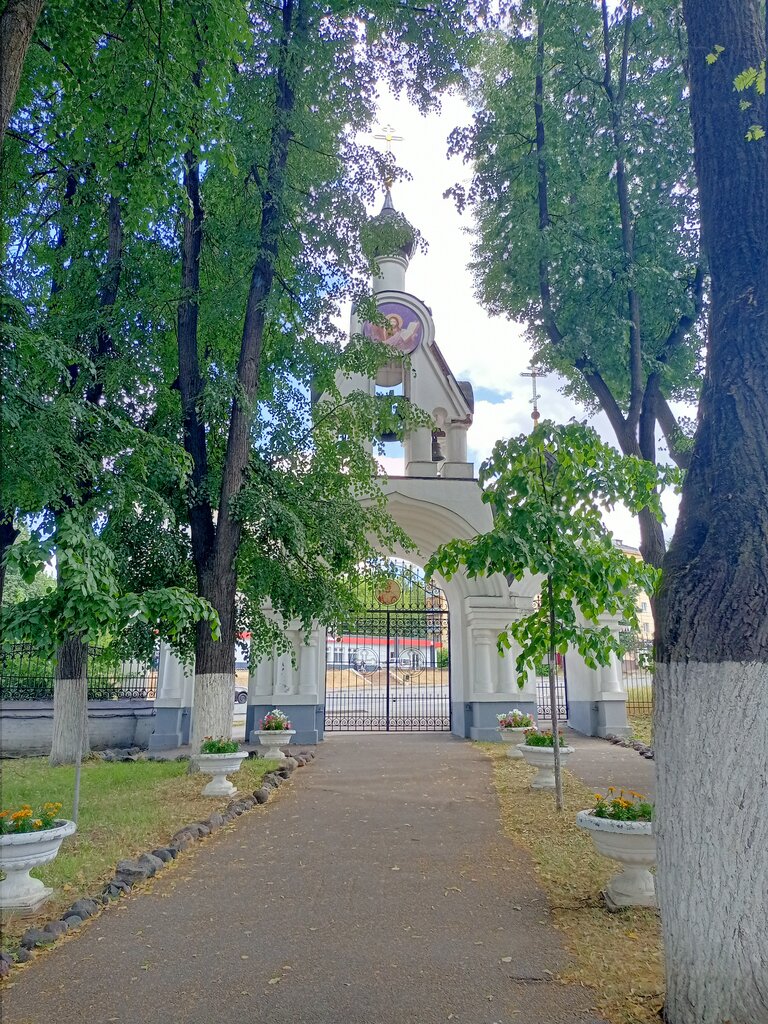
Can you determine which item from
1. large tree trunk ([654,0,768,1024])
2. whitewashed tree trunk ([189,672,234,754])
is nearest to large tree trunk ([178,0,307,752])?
whitewashed tree trunk ([189,672,234,754])

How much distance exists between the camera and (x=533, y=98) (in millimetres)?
10547

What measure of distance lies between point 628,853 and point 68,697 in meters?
9.15

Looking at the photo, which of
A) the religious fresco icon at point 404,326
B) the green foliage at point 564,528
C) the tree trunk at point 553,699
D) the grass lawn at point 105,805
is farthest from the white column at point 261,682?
the green foliage at point 564,528

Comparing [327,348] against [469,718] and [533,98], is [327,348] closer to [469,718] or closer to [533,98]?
[533,98]

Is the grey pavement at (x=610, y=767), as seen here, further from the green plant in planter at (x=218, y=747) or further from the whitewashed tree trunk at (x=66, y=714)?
the whitewashed tree trunk at (x=66, y=714)

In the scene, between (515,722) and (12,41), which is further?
(515,722)

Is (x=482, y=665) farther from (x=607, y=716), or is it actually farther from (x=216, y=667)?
(x=216, y=667)

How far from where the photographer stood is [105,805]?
298 inches

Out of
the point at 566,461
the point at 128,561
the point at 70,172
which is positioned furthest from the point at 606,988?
the point at 70,172

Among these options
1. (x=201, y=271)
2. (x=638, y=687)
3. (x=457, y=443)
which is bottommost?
(x=638, y=687)

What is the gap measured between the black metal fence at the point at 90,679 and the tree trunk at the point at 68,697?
2649 millimetres

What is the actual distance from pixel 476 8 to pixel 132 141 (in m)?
6.60

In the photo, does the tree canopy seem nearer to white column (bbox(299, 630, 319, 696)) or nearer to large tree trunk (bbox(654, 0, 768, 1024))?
large tree trunk (bbox(654, 0, 768, 1024))

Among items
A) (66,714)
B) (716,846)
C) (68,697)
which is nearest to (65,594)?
(716,846)
